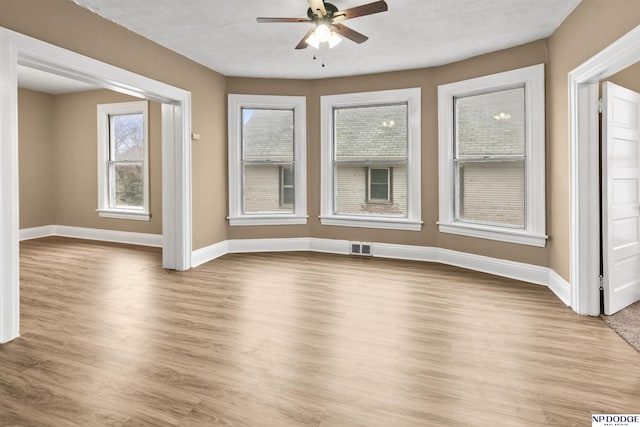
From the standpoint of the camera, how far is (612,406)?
6.11 ft

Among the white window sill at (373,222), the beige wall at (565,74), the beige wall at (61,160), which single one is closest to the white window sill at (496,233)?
the beige wall at (565,74)

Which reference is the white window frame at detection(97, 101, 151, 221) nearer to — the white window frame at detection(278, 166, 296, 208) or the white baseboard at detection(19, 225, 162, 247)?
the white baseboard at detection(19, 225, 162, 247)

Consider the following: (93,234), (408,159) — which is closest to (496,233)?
(408,159)

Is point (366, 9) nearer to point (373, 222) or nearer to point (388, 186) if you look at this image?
point (388, 186)

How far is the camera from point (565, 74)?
11.2 feet

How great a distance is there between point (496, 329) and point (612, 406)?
99 cm

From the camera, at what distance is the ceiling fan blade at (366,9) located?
106 inches

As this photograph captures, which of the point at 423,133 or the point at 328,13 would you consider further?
the point at 423,133

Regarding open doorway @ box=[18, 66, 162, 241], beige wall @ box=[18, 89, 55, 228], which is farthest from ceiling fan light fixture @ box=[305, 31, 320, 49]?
beige wall @ box=[18, 89, 55, 228]

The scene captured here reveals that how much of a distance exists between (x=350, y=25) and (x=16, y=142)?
302cm

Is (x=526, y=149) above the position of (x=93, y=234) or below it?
above

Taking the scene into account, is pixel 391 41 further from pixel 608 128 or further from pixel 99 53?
pixel 99 53

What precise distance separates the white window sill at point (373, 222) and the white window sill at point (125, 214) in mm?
3083

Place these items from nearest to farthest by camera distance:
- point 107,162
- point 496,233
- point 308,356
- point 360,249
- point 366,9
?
1. point 308,356
2. point 366,9
3. point 496,233
4. point 360,249
5. point 107,162
